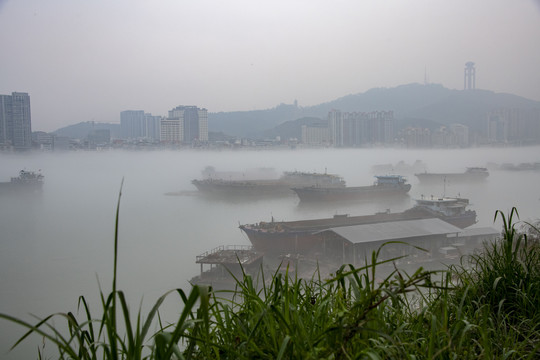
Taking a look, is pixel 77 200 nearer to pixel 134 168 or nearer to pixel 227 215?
pixel 134 168

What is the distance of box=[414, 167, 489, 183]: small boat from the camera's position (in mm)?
4344

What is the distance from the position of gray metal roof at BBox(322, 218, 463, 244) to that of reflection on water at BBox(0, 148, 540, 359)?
0.92 ft

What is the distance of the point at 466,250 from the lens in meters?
3.78

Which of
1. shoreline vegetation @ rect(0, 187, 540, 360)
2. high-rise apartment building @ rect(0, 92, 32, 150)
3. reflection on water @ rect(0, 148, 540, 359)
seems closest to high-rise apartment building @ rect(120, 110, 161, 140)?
reflection on water @ rect(0, 148, 540, 359)

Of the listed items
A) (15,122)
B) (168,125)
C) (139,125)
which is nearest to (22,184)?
(15,122)

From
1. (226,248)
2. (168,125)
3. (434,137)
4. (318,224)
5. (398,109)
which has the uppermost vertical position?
(398,109)

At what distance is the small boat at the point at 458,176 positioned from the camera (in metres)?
4.34

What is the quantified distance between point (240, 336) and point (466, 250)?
11.1 ft

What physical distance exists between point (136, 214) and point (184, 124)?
2.76ft

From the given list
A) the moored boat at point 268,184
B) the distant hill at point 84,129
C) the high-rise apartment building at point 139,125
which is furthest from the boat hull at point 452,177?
the distant hill at point 84,129

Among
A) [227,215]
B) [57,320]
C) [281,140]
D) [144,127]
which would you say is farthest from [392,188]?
[57,320]

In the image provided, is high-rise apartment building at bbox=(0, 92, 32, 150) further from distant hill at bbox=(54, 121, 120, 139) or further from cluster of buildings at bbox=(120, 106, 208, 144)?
cluster of buildings at bbox=(120, 106, 208, 144)

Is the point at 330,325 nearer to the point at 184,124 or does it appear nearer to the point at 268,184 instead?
the point at 184,124

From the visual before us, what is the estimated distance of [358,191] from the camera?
4227 mm
